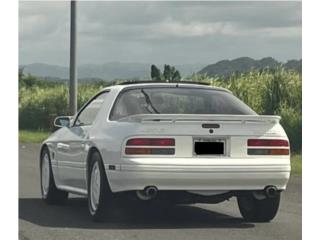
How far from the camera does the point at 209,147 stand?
8.66m

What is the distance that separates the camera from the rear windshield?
9.43 m

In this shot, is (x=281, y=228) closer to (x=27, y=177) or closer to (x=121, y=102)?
(x=121, y=102)

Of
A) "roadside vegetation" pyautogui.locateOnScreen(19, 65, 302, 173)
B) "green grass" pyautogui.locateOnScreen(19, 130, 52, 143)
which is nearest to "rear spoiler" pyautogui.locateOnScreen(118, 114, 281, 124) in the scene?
"roadside vegetation" pyautogui.locateOnScreen(19, 65, 302, 173)

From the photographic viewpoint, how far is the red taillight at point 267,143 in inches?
347

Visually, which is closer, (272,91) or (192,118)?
(192,118)

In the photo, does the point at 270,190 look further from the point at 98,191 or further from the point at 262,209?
the point at 98,191

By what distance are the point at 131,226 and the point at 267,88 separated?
54.4 ft

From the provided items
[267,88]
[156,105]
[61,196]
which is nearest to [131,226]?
[156,105]

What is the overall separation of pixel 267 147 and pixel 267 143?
4cm

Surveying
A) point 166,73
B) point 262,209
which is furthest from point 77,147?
point 166,73

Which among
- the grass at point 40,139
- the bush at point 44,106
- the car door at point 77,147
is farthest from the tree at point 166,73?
the car door at point 77,147

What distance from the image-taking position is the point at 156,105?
9477mm

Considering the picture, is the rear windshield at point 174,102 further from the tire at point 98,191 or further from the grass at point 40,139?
the grass at point 40,139

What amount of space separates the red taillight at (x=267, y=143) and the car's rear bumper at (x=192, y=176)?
0.18 metres
